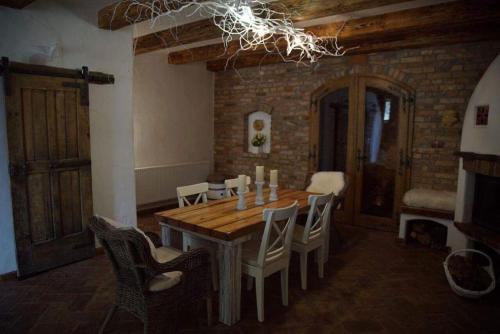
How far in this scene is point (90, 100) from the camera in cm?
353

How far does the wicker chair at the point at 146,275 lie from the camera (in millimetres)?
1944

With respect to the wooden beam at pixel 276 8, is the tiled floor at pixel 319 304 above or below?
below

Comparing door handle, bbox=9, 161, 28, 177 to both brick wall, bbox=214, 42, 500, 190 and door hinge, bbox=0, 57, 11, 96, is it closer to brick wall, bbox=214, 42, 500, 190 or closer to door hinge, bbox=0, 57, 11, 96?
door hinge, bbox=0, 57, 11, 96

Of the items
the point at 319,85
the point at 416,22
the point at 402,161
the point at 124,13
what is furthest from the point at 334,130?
the point at 124,13

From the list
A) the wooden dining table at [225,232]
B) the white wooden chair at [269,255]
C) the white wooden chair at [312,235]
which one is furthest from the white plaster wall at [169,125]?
the white wooden chair at [269,255]

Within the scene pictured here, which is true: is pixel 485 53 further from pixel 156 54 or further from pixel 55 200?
pixel 55 200

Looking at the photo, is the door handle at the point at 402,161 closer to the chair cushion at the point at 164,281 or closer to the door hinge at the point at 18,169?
the chair cushion at the point at 164,281

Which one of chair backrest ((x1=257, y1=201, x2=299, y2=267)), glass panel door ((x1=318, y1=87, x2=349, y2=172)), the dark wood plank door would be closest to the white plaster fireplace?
glass panel door ((x1=318, y1=87, x2=349, y2=172))

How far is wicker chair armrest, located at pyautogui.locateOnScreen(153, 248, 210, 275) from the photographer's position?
203 cm

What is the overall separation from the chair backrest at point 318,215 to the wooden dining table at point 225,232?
1.44ft

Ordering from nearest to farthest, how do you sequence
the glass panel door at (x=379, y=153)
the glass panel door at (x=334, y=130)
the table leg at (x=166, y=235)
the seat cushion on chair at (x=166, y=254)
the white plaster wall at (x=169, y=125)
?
1. the seat cushion on chair at (x=166, y=254)
2. the table leg at (x=166, y=235)
3. the glass panel door at (x=379, y=153)
4. the glass panel door at (x=334, y=130)
5. the white plaster wall at (x=169, y=125)

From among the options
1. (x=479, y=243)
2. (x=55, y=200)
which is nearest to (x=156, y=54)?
(x=55, y=200)

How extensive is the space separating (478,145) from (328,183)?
1661mm

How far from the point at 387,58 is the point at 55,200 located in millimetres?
4365
